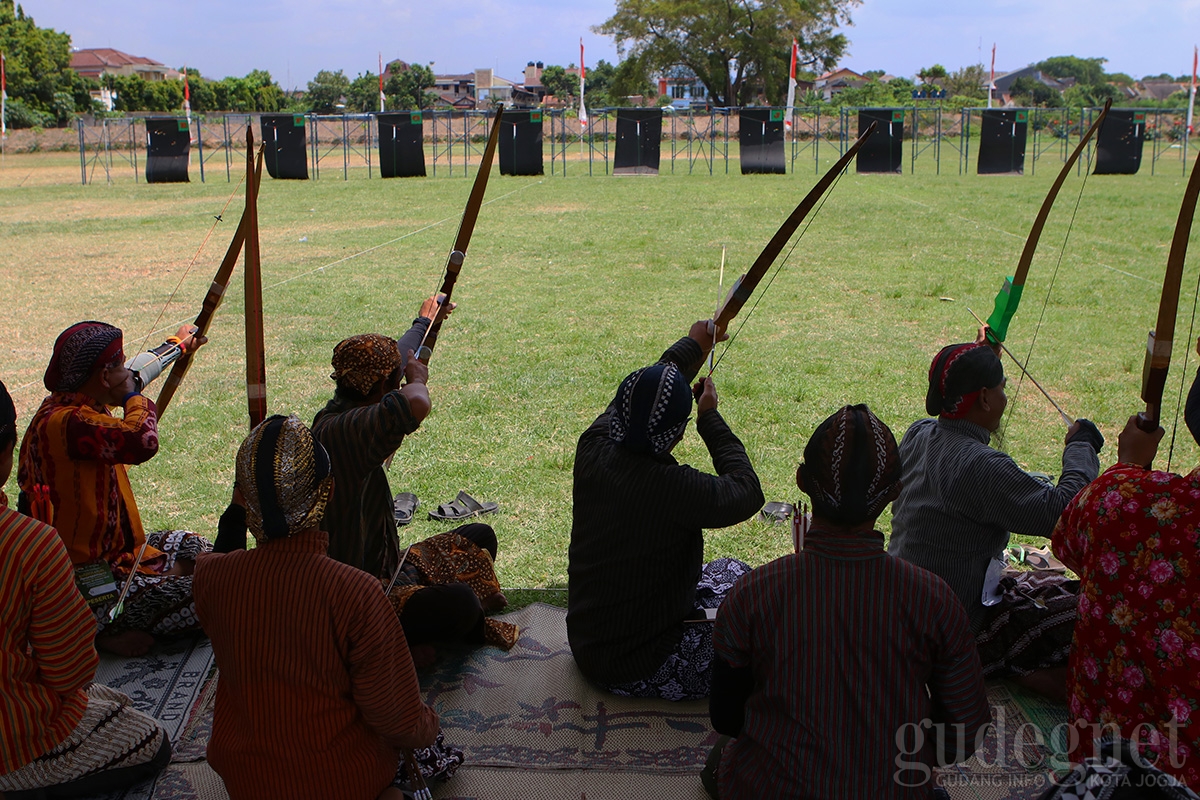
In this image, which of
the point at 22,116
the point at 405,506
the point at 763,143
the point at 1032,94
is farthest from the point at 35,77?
the point at 1032,94

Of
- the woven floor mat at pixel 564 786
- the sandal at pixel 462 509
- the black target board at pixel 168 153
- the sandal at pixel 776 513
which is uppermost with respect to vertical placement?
the black target board at pixel 168 153

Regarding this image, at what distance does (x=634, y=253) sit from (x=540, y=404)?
565cm

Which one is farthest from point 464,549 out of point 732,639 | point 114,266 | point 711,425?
point 114,266

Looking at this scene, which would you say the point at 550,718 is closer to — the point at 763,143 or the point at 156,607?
the point at 156,607

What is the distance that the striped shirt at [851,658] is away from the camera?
180 centimetres

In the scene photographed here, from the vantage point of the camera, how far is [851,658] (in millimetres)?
1803

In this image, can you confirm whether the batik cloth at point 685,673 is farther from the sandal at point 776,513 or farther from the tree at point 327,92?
the tree at point 327,92

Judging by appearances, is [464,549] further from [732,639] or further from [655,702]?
[732,639]

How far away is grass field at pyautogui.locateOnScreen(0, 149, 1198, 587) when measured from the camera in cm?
504

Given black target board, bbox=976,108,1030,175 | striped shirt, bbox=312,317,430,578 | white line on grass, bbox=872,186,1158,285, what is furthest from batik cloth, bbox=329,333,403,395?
black target board, bbox=976,108,1030,175

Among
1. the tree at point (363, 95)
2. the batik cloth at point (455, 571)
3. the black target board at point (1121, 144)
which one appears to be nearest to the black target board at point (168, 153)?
the black target board at point (1121, 144)

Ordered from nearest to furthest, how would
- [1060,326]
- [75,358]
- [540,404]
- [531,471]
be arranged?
1. [75,358]
2. [531,471]
3. [540,404]
4. [1060,326]

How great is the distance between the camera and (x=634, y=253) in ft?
37.0

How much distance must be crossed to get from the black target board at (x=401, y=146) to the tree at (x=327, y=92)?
131ft
